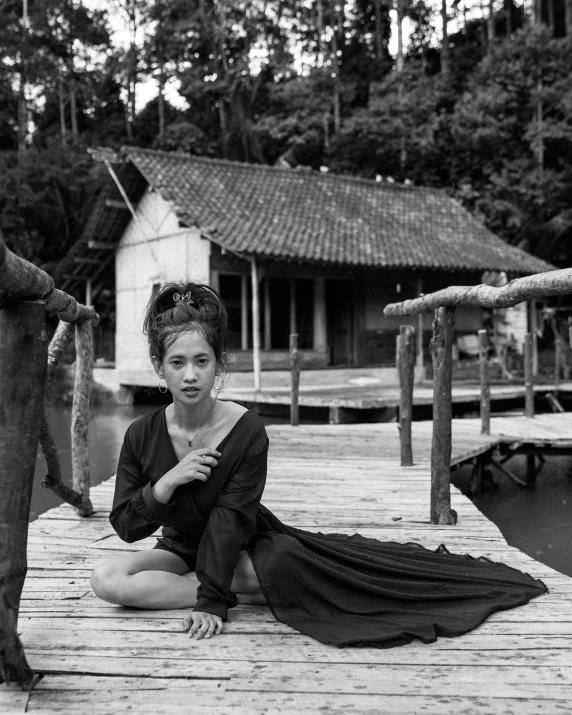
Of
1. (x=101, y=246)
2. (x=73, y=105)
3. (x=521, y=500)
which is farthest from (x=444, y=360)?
(x=73, y=105)

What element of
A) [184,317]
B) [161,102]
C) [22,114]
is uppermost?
[161,102]

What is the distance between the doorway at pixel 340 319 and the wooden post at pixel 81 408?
10815 mm

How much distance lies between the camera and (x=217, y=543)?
87.9 inches

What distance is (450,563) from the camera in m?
2.75

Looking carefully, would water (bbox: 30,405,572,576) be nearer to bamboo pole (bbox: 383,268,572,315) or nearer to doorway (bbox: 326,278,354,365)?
bamboo pole (bbox: 383,268,572,315)

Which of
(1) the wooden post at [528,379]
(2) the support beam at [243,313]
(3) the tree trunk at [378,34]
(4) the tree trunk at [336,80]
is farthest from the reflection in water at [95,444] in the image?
(3) the tree trunk at [378,34]

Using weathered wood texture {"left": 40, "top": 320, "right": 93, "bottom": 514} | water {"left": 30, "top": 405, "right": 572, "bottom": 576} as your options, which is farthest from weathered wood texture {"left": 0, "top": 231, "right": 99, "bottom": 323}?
water {"left": 30, "top": 405, "right": 572, "bottom": 576}

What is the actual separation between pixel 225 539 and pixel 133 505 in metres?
0.30

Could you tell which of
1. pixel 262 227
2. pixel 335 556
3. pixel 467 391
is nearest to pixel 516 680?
pixel 335 556

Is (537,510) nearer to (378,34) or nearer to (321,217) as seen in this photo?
(321,217)

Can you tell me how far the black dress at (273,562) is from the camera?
2.24 meters

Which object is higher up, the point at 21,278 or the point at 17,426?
the point at 21,278

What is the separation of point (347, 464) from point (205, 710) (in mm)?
4162

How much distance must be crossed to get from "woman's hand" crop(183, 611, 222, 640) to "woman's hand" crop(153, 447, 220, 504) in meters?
0.35
